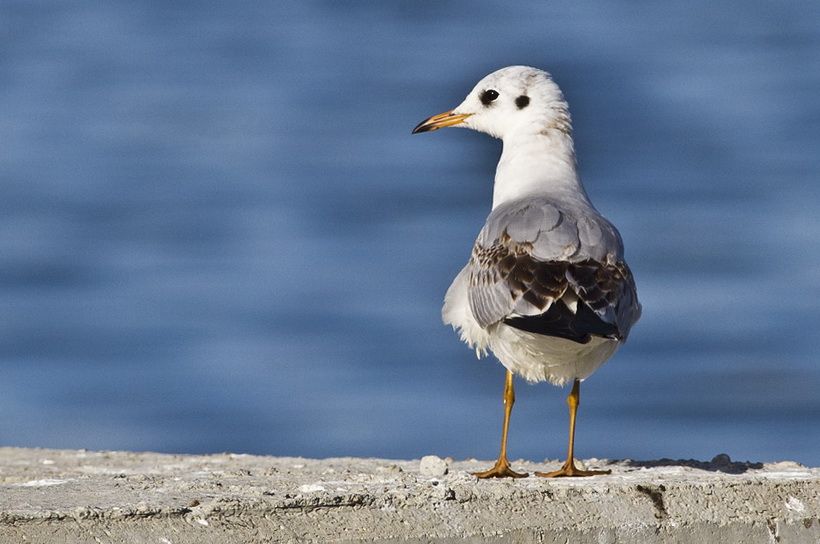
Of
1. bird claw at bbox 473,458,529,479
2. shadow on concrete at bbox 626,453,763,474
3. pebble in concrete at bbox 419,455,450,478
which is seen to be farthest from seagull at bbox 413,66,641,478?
shadow on concrete at bbox 626,453,763,474

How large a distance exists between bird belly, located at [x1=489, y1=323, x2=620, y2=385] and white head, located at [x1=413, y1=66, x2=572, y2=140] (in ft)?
4.27

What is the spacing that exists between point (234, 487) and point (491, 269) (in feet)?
4.52

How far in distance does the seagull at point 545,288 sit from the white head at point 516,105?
239 mm

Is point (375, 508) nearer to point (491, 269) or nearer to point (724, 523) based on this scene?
point (724, 523)

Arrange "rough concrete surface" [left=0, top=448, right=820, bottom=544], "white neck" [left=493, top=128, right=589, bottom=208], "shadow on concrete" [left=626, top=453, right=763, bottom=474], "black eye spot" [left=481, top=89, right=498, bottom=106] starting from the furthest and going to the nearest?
1. "black eye spot" [left=481, top=89, right=498, bottom=106]
2. "white neck" [left=493, top=128, right=589, bottom=208]
3. "shadow on concrete" [left=626, top=453, right=763, bottom=474]
4. "rough concrete surface" [left=0, top=448, right=820, bottom=544]

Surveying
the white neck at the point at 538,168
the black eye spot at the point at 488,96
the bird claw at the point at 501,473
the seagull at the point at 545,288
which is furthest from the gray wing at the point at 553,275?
the black eye spot at the point at 488,96

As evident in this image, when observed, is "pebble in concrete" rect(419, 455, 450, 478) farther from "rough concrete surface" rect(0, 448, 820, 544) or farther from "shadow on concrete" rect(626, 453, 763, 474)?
"shadow on concrete" rect(626, 453, 763, 474)

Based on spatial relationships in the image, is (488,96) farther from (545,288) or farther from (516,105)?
(545,288)

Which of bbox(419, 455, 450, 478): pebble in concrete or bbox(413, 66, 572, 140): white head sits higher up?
bbox(413, 66, 572, 140): white head

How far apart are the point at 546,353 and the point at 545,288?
0.33m

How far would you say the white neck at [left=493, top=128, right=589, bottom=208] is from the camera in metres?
6.13

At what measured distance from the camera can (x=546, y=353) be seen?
538cm

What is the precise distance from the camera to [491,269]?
5.42 meters

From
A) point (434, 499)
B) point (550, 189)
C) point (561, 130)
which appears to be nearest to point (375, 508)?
point (434, 499)
